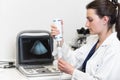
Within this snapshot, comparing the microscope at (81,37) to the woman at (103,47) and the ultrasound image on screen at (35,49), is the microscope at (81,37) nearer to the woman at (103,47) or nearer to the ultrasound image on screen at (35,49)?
the ultrasound image on screen at (35,49)

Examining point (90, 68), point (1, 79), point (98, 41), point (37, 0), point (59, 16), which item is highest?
point (37, 0)

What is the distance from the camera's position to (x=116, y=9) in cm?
188

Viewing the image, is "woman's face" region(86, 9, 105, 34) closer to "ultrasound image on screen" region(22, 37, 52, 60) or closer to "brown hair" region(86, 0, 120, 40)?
"brown hair" region(86, 0, 120, 40)

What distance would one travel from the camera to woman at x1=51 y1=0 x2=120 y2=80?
171 cm

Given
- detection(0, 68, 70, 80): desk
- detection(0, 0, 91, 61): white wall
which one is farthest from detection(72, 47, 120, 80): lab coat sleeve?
detection(0, 0, 91, 61): white wall

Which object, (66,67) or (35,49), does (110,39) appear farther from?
(35,49)

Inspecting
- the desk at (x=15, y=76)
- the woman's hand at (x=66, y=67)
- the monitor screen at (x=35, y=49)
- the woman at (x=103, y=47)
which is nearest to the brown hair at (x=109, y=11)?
the woman at (x=103, y=47)

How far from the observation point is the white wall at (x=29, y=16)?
2428 mm

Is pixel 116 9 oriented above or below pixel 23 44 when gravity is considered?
above

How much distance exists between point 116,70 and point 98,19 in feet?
1.30

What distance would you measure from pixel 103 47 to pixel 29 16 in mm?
942

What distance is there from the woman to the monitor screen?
460 mm

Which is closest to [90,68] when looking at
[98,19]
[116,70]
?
[116,70]

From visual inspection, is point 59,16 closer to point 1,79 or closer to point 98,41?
point 98,41
